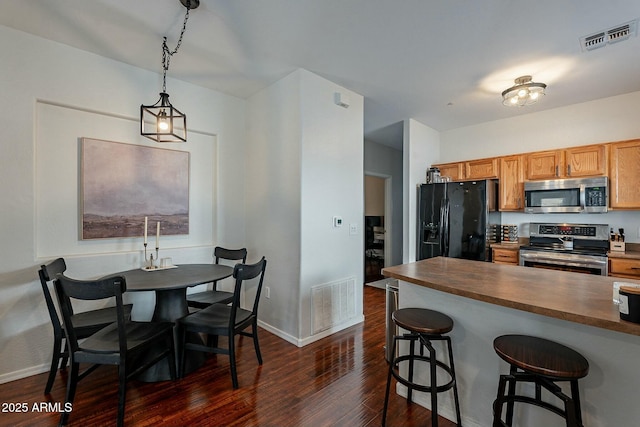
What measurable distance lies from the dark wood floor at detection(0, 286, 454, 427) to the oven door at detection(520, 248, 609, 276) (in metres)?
2.44

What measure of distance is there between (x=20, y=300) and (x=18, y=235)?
54 centimetres

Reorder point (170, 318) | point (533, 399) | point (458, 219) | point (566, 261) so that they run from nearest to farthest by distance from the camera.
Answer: point (533, 399) < point (170, 318) < point (566, 261) < point (458, 219)

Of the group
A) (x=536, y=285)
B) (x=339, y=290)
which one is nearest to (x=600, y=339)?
(x=536, y=285)

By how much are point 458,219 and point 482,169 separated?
A: 984mm

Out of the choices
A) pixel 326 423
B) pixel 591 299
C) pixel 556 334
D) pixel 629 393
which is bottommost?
pixel 326 423

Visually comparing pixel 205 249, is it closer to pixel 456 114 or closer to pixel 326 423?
pixel 326 423

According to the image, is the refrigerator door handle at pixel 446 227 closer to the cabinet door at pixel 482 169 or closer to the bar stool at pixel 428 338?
the cabinet door at pixel 482 169

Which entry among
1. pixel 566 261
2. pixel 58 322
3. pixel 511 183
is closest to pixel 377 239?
pixel 511 183

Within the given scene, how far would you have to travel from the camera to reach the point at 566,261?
10.8ft

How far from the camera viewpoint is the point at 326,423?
1.80 metres

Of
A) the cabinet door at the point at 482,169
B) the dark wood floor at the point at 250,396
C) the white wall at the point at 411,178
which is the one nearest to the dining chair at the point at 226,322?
the dark wood floor at the point at 250,396

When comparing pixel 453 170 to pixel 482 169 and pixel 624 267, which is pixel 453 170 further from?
pixel 624 267

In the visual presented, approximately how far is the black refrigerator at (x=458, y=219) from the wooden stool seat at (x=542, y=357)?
260 centimetres

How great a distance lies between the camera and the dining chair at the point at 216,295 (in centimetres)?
271
